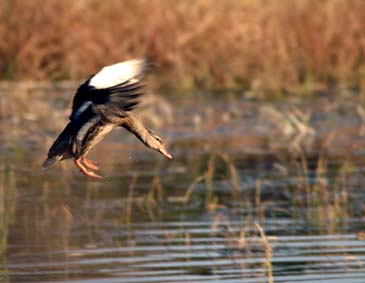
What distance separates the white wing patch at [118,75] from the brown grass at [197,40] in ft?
31.2

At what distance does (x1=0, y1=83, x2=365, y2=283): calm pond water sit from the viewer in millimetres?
7441

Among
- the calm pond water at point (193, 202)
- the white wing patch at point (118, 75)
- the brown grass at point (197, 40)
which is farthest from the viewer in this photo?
the brown grass at point (197, 40)

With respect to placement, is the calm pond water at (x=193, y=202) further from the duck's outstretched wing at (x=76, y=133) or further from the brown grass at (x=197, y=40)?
the brown grass at (x=197, y=40)

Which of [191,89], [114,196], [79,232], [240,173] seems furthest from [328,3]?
[79,232]

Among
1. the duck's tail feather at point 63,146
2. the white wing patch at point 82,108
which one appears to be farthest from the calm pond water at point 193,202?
the white wing patch at point 82,108

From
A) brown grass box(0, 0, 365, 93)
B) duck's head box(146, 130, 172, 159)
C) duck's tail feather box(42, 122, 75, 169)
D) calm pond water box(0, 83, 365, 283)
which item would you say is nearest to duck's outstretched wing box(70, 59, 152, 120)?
duck's tail feather box(42, 122, 75, 169)

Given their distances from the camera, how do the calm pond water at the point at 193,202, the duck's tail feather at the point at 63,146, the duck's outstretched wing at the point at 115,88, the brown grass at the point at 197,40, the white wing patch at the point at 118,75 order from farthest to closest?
the brown grass at the point at 197,40 < the calm pond water at the point at 193,202 < the duck's tail feather at the point at 63,146 < the white wing patch at the point at 118,75 < the duck's outstretched wing at the point at 115,88

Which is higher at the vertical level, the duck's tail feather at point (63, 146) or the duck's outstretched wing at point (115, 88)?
the duck's outstretched wing at point (115, 88)

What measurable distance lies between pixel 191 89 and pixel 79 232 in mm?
8851

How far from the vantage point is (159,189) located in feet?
32.7

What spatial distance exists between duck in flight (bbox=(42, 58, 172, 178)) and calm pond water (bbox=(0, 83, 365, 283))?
0.77m

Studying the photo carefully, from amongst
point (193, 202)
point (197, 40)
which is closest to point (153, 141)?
point (193, 202)

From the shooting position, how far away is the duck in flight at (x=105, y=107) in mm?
6992

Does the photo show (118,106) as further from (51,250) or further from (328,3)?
(328,3)
